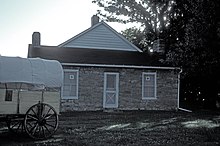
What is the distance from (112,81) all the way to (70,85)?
285cm

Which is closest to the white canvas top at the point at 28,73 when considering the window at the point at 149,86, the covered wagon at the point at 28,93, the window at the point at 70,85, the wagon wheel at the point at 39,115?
the covered wagon at the point at 28,93

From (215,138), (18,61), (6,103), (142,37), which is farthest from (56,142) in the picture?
(142,37)

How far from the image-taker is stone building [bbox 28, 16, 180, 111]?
19.2 m

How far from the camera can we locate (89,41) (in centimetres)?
2516

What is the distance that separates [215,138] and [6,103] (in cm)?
683

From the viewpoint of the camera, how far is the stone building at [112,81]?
63.0 feet

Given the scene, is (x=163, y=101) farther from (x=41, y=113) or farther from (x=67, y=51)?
(x=41, y=113)

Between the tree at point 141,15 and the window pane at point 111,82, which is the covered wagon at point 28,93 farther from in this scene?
the tree at point 141,15

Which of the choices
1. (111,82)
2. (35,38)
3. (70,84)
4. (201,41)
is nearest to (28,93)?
(201,41)

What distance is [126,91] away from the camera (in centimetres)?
2008

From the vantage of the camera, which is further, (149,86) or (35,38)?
(35,38)

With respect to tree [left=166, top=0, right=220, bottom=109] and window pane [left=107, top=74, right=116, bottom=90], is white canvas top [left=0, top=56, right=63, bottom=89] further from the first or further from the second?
window pane [left=107, top=74, right=116, bottom=90]

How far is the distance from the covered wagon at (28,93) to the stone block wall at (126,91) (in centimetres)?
872

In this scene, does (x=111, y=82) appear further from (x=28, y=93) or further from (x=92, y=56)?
(x=28, y=93)
